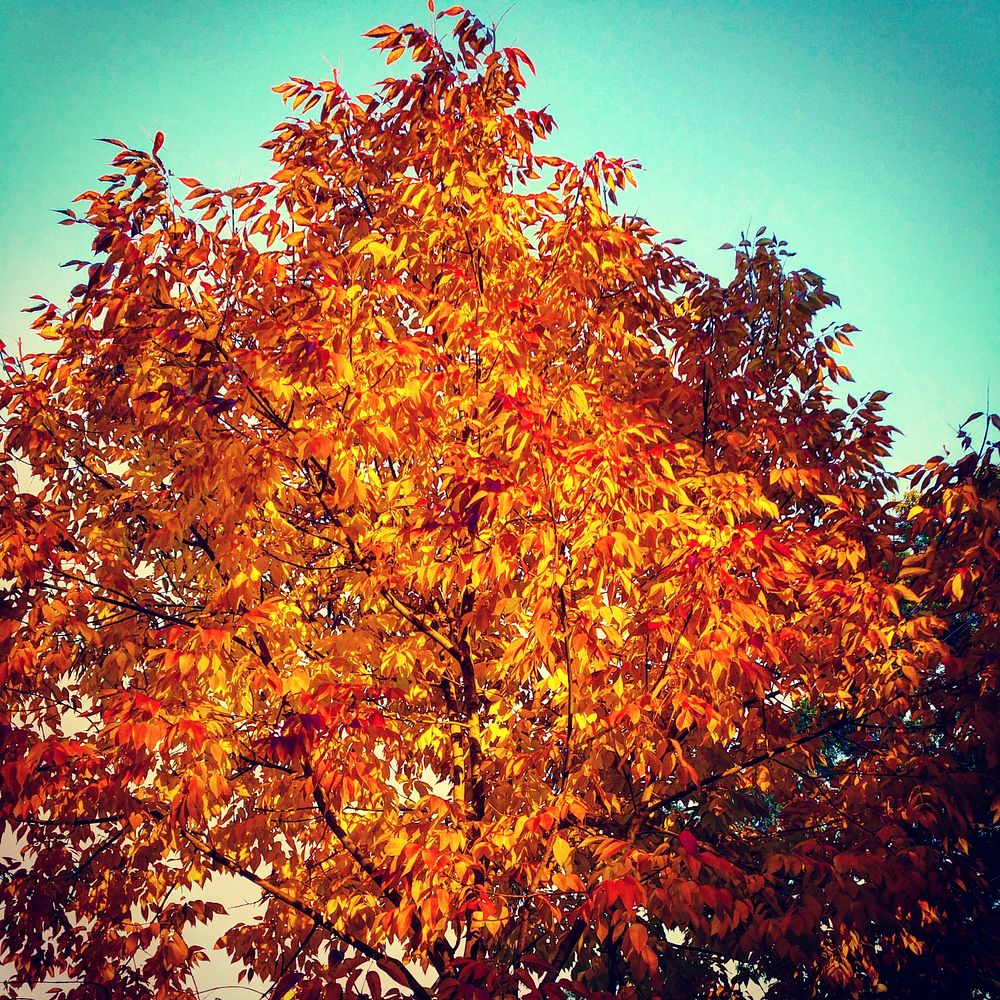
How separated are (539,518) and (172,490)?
6.90 ft

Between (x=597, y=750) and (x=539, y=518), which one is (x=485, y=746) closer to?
(x=597, y=750)

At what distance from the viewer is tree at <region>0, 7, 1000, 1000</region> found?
3271 mm

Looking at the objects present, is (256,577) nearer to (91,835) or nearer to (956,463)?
(91,835)

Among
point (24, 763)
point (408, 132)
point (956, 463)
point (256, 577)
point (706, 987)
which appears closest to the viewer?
point (24, 763)

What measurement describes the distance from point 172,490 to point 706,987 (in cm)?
498

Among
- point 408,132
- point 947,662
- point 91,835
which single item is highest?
point 408,132

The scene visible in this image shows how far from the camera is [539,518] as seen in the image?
3.68 meters

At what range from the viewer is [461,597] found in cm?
414

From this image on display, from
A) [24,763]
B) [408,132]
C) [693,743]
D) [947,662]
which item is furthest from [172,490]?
[947,662]

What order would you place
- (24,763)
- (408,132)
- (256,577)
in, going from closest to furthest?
(24,763) → (256,577) → (408,132)

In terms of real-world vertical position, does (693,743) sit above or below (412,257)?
below

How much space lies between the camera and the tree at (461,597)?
10.7 ft

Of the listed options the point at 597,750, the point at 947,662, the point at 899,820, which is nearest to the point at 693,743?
the point at 597,750

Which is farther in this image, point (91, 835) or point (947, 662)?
point (91, 835)
